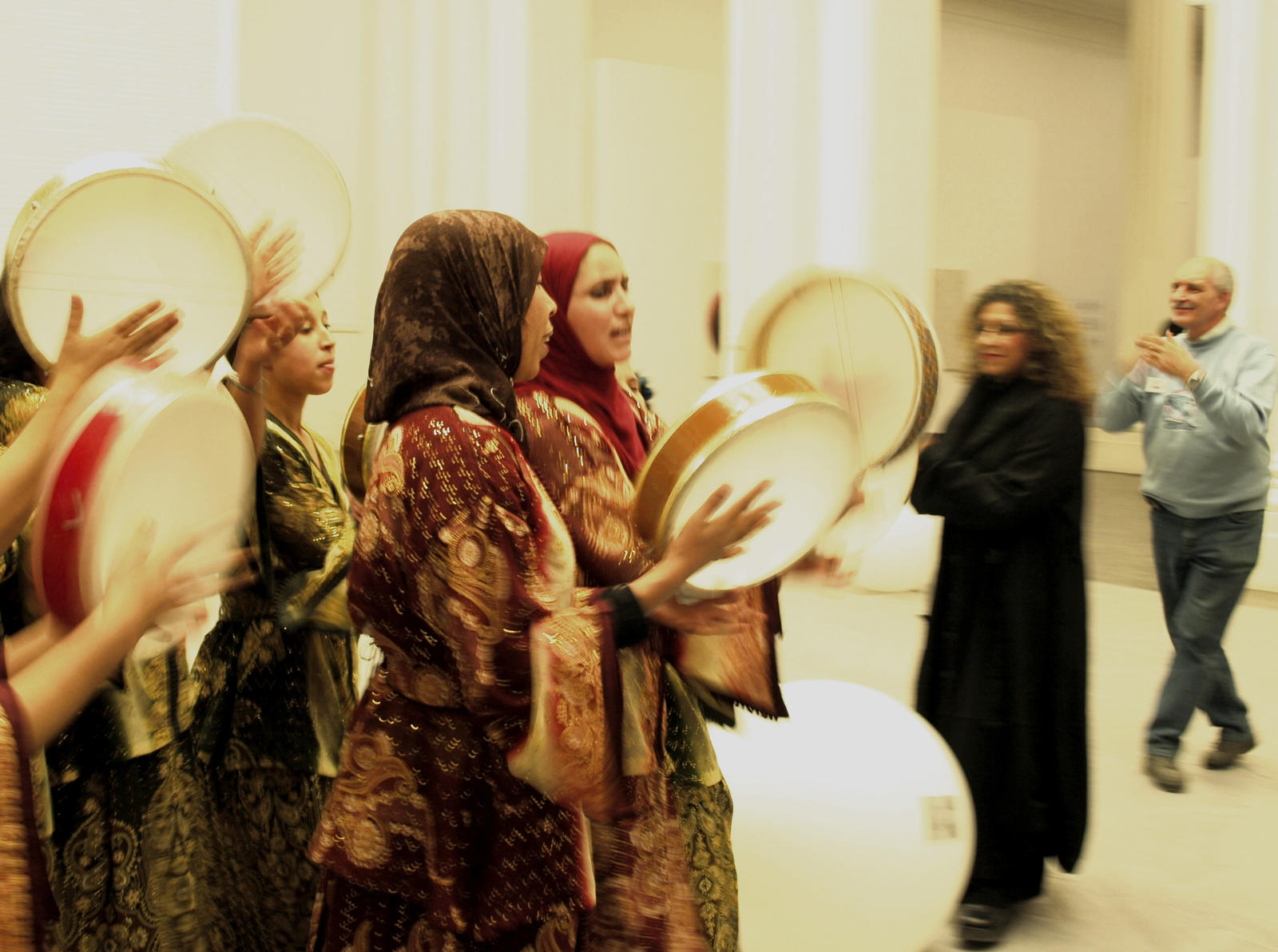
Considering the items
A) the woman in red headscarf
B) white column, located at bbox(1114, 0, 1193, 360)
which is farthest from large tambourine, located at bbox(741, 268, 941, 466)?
white column, located at bbox(1114, 0, 1193, 360)

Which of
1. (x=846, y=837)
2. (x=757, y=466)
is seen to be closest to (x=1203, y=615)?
(x=846, y=837)

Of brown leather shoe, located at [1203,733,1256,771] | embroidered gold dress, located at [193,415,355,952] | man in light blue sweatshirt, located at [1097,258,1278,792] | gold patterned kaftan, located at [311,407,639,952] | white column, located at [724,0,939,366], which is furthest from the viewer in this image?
white column, located at [724,0,939,366]

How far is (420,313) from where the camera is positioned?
1718 mm

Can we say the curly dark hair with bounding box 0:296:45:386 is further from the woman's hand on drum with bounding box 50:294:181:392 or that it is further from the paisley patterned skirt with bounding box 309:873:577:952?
the paisley patterned skirt with bounding box 309:873:577:952

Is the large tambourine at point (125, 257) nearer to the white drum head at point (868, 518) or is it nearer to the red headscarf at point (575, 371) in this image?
the red headscarf at point (575, 371)

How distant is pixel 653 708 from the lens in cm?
193

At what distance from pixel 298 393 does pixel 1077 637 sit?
2.08 m

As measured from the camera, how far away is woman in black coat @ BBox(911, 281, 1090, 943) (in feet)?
10.5

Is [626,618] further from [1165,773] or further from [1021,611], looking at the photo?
[1165,773]

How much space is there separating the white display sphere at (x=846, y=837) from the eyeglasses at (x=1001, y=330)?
3.71 feet

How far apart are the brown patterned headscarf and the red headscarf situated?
1.02 ft

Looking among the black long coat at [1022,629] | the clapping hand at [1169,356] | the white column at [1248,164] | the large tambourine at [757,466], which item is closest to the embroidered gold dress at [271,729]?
the large tambourine at [757,466]

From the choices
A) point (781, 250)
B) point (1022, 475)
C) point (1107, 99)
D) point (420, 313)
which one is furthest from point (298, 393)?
point (1107, 99)

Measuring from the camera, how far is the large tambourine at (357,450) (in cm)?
280
